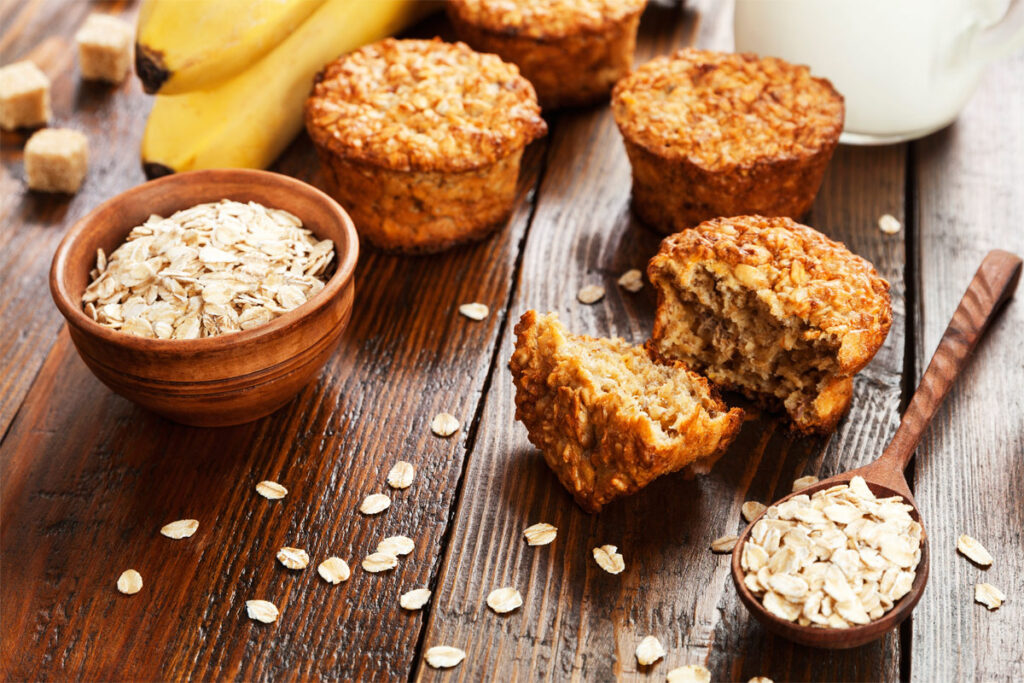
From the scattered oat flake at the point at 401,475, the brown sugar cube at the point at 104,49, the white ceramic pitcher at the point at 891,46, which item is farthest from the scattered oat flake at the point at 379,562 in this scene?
the brown sugar cube at the point at 104,49

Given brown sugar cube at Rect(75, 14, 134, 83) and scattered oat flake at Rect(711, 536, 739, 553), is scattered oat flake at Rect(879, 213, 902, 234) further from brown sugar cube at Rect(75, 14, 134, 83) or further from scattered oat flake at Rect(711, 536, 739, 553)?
brown sugar cube at Rect(75, 14, 134, 83)

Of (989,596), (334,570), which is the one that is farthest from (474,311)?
(989,596)

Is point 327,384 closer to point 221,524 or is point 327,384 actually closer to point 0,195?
point 221,524

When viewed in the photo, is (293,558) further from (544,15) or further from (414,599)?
(544,15)

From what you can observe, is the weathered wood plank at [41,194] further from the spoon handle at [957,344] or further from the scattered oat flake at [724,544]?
the spoon handle at [957,344]

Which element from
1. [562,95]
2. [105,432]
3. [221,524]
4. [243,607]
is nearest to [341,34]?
[562,95]

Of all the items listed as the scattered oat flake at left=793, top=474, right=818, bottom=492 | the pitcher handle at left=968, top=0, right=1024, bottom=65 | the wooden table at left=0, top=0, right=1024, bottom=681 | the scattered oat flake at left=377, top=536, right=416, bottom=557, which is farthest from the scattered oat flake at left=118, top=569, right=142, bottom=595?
the pitcher handle at left=968, top=0, right=1024, bottom=65
